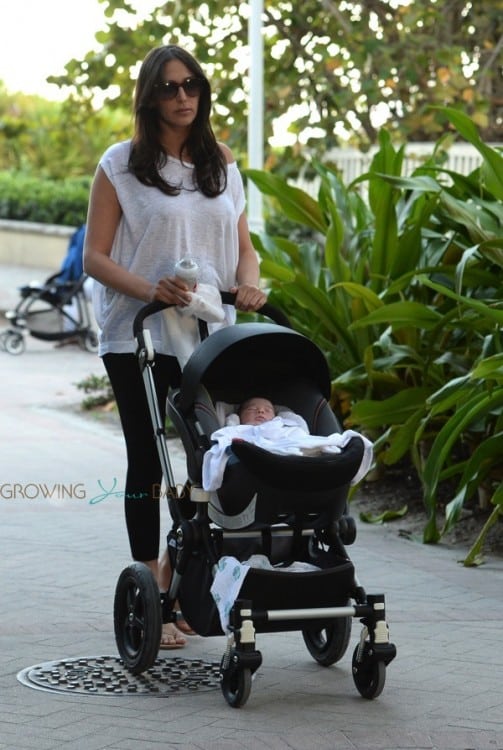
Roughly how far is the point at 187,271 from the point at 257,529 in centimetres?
89

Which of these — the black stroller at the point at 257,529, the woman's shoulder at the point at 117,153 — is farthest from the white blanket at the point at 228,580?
the woman's shoulder at the point at 117,153

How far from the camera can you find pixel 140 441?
516 cm

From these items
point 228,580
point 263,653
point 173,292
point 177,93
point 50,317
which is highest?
point 177,93

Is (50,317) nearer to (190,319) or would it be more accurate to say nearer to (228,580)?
(190,319)

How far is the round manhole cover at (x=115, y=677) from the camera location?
15.1 feet

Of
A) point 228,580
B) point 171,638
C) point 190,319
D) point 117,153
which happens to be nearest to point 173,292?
point 190,319

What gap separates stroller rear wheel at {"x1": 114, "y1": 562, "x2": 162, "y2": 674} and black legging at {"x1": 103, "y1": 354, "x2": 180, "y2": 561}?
13.6 inches

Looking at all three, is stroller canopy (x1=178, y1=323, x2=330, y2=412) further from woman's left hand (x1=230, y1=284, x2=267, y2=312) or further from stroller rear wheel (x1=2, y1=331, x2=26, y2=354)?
stroller rear wheel (x1=2, y1=331, x2=26, y2=354)

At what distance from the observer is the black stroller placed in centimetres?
434

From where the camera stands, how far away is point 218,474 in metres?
4.39

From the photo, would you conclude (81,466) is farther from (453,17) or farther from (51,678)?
(453,17)

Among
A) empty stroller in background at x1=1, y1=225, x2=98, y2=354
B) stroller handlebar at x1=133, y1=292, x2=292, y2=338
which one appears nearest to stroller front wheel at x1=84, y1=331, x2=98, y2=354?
empty stroller in background at x1=1, y1=225, x2=98, y2=354

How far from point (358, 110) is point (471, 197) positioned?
6.84 meters

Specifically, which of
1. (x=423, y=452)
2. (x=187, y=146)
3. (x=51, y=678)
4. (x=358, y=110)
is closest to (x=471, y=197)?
(x=423, y=452)
